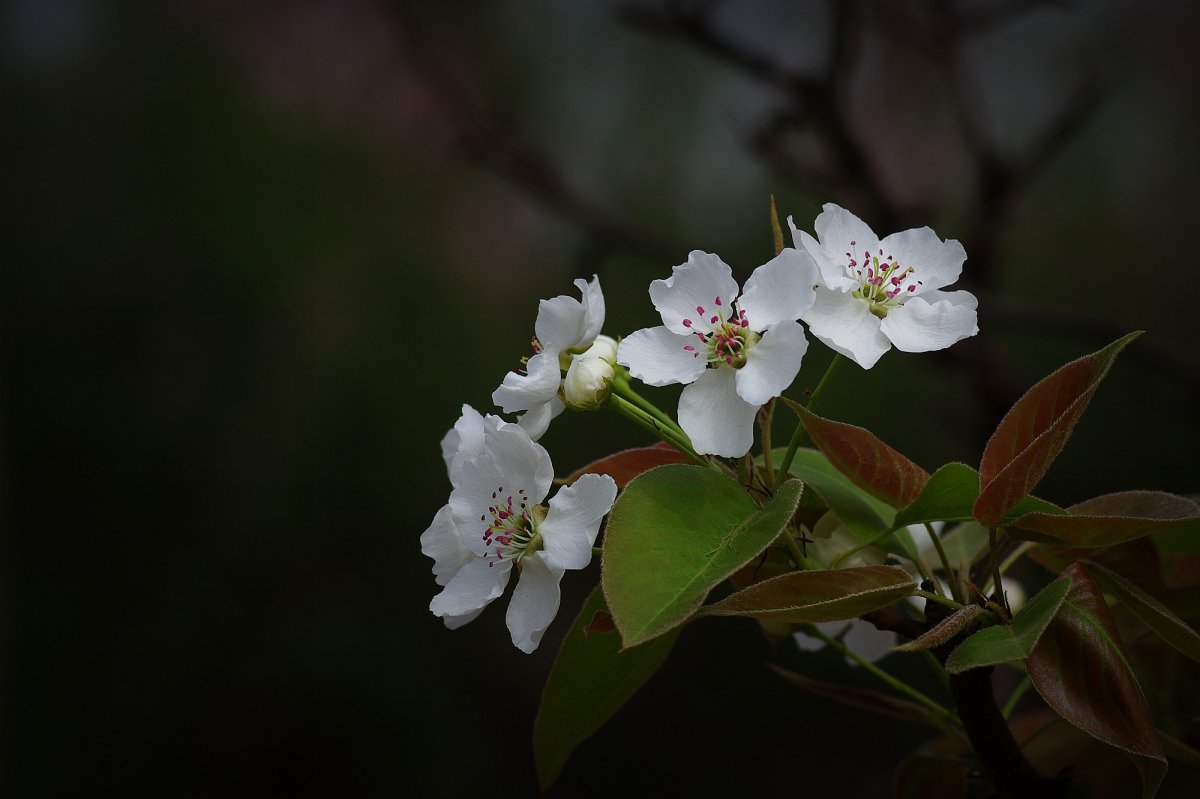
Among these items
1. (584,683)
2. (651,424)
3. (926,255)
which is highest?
(926,255)

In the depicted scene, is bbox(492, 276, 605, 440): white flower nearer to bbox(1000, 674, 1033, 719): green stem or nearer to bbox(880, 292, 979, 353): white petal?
bbox(880, 292, 979, 353): white petal

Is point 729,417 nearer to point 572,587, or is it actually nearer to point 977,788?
point 977,788

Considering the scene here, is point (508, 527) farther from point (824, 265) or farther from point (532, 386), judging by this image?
point (824, 265)

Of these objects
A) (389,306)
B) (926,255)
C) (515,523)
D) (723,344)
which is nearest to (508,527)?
(515,523)

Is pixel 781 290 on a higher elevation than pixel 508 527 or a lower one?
higher

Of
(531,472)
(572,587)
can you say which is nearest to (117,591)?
(572,587)

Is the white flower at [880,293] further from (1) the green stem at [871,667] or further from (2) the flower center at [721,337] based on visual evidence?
(1) the green stem at [871,667]

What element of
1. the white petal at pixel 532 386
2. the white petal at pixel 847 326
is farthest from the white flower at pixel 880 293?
the white petal at pixel 532 386
